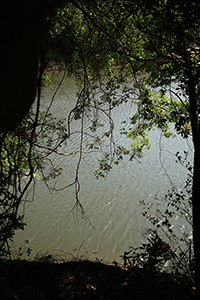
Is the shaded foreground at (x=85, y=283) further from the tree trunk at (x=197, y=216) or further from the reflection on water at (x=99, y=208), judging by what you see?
the reflection on water at (x=99, y=208)

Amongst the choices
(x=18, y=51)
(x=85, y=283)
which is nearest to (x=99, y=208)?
(x=85, y=283)

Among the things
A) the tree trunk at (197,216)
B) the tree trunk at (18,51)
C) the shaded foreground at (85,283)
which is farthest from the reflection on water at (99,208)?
the tree trunk at (18,51)

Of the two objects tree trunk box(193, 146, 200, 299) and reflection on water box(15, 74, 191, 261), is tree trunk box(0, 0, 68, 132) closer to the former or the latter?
tree trunk box(193, 146, 200, 299)

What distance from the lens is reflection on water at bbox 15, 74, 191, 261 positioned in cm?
446

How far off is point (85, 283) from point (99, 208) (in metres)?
2.86

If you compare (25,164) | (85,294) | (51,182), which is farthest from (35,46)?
(51,182)

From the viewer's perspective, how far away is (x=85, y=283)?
2.58 metres

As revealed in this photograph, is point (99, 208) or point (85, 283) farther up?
point (99, 208)

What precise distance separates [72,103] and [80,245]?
6.59 m

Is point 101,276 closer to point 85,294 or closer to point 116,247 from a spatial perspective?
point 85,294

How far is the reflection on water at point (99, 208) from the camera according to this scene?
4.46 meters

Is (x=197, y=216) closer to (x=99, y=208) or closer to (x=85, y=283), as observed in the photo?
(x=85, y=283)

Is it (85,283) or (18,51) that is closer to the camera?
(18,51)

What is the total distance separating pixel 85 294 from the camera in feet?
7.74
